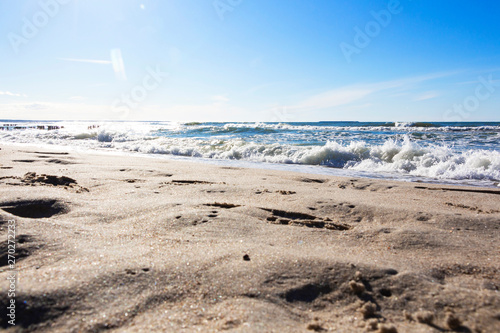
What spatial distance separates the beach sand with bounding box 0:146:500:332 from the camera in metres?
1.13

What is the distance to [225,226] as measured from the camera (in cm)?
207

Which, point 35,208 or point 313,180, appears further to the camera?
point 313,180

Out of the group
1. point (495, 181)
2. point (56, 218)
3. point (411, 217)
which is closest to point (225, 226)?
point (56, 218)

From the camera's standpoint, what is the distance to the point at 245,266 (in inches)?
57.7

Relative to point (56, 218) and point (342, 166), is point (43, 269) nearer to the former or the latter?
point (56, 218)

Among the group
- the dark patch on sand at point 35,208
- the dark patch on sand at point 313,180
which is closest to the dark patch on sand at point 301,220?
the dark patch on sand at point 35,208

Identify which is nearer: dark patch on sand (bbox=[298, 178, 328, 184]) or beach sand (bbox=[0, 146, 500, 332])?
beach sand (bbox=[0, 146, 500, 332])

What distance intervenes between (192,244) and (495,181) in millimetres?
5849

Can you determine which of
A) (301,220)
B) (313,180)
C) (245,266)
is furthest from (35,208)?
(313,180)

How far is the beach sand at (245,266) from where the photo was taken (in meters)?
1.13

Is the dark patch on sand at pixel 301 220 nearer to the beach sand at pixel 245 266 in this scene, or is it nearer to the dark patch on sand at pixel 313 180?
the beach sand at pixel 245 266

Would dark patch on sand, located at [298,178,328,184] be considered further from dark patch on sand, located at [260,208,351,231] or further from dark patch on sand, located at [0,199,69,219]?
dark patch on sand, located at [0,199,69,219]

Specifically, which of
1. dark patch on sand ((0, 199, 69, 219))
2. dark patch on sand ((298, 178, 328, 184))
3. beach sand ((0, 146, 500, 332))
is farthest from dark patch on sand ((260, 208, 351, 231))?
dark patch on sand ((298, 178, 328, 184))

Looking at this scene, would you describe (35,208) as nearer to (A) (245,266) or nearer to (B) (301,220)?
(A) (245,266)
